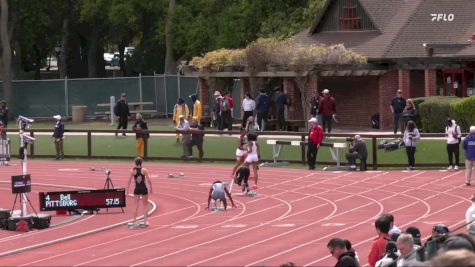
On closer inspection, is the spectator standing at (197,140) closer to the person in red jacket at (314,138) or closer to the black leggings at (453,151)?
the person in red jacket at (314,138)

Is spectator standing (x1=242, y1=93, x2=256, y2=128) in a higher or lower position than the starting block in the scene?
higher

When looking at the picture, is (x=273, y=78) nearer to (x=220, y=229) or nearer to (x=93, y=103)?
(x=93, y=103)

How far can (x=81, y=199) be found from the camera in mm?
27859

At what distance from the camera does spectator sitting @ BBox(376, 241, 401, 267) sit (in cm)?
1348

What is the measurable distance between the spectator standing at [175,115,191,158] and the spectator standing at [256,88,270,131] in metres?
4.31

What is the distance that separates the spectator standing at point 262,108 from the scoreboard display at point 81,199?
1691cm

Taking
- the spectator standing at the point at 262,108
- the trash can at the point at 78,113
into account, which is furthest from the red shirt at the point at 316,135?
the trash can at the point at 78,113

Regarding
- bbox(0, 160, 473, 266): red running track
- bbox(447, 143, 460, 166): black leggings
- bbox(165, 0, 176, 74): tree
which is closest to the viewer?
bbox(0, 160, 473, 266): red running track

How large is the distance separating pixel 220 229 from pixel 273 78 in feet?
80.4

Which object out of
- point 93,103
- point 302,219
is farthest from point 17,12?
point 302,219

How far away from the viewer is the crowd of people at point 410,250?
7.91 metres

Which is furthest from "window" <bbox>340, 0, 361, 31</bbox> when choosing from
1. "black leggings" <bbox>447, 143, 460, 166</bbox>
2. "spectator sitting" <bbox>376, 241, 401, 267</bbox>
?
"spectator sitting" <bbox>376, 241, 401, 267</bbox>

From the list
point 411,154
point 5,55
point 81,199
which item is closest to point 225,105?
point 411,154

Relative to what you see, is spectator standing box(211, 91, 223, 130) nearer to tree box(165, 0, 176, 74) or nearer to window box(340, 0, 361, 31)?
window box(340, 0, 361, 31)
